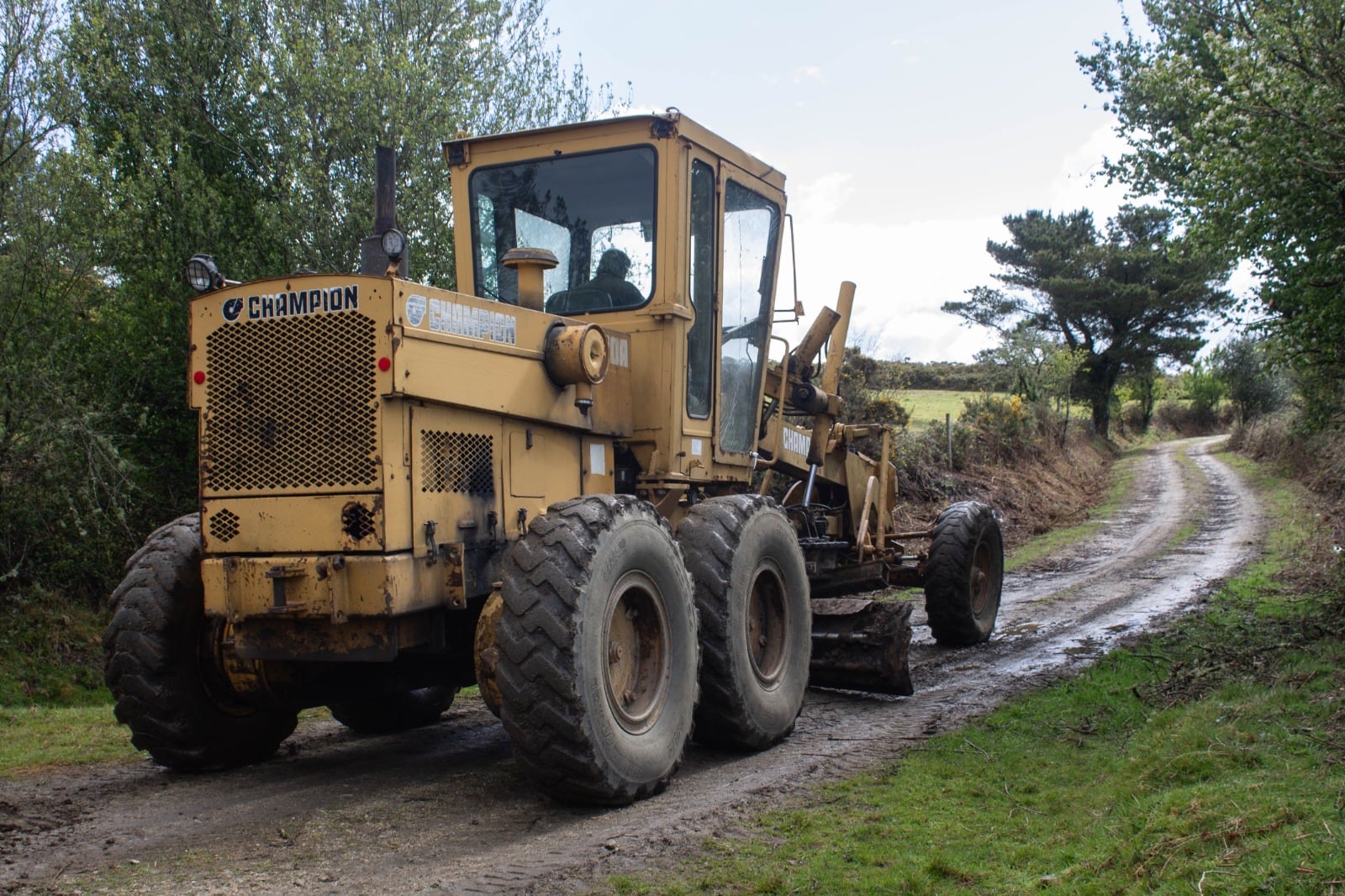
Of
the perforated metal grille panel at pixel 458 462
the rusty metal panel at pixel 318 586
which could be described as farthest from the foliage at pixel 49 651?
the perforated metal grille panel at pixel 458 462

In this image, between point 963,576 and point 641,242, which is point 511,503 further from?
point 963,576

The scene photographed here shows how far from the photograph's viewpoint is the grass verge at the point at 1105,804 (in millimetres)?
4098

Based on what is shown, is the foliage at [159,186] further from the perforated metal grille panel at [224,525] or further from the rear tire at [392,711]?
the perforated metal grille panel at [224,525]

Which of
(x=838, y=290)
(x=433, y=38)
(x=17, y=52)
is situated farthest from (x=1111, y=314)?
(x=17, y=52)

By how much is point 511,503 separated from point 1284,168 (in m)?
6.17

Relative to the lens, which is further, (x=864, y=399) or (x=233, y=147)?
(x=864, y=399)

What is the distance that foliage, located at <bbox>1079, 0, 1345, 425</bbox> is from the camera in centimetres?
805

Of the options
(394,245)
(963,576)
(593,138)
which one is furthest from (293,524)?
(963,576)

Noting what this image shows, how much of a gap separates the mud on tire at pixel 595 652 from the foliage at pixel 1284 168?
215 inches

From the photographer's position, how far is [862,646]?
816 cm

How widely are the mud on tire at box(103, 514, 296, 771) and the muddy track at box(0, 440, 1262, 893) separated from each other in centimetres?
20

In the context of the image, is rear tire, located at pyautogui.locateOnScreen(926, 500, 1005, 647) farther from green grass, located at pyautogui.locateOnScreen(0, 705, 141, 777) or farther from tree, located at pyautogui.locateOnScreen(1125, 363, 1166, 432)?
tree, located at pyautogui.locateOnScreen(1125, 363, 1166, 432)

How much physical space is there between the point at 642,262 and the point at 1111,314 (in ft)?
138

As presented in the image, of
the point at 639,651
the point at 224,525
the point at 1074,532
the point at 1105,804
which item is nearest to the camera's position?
the point at 1105,804
